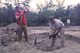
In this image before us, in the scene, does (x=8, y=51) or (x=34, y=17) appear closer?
(x=8, y=51)

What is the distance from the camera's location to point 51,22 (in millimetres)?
12031

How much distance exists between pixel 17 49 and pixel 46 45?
2.87 meters

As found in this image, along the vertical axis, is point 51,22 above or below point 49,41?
above

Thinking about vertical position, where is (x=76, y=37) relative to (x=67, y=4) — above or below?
below

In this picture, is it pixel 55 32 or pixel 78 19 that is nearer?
pixel 55 32

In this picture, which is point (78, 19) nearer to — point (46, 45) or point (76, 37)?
point (76, 37)

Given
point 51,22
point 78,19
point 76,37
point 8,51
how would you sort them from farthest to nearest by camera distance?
point 78,19, point 76,37, point 51,22, point 8,51

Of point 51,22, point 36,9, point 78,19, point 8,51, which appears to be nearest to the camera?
point 8,51

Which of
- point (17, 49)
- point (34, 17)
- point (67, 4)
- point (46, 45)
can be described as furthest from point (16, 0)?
point (17, 49)

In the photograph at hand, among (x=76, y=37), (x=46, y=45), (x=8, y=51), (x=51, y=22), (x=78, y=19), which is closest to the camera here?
(x=8, y=51)

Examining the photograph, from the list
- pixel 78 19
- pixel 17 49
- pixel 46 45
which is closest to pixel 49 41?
pixel 46 45

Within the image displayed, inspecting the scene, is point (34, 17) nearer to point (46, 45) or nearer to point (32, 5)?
point (32, 5)

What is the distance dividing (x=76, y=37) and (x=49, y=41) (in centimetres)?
243

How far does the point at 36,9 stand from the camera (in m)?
28.2
